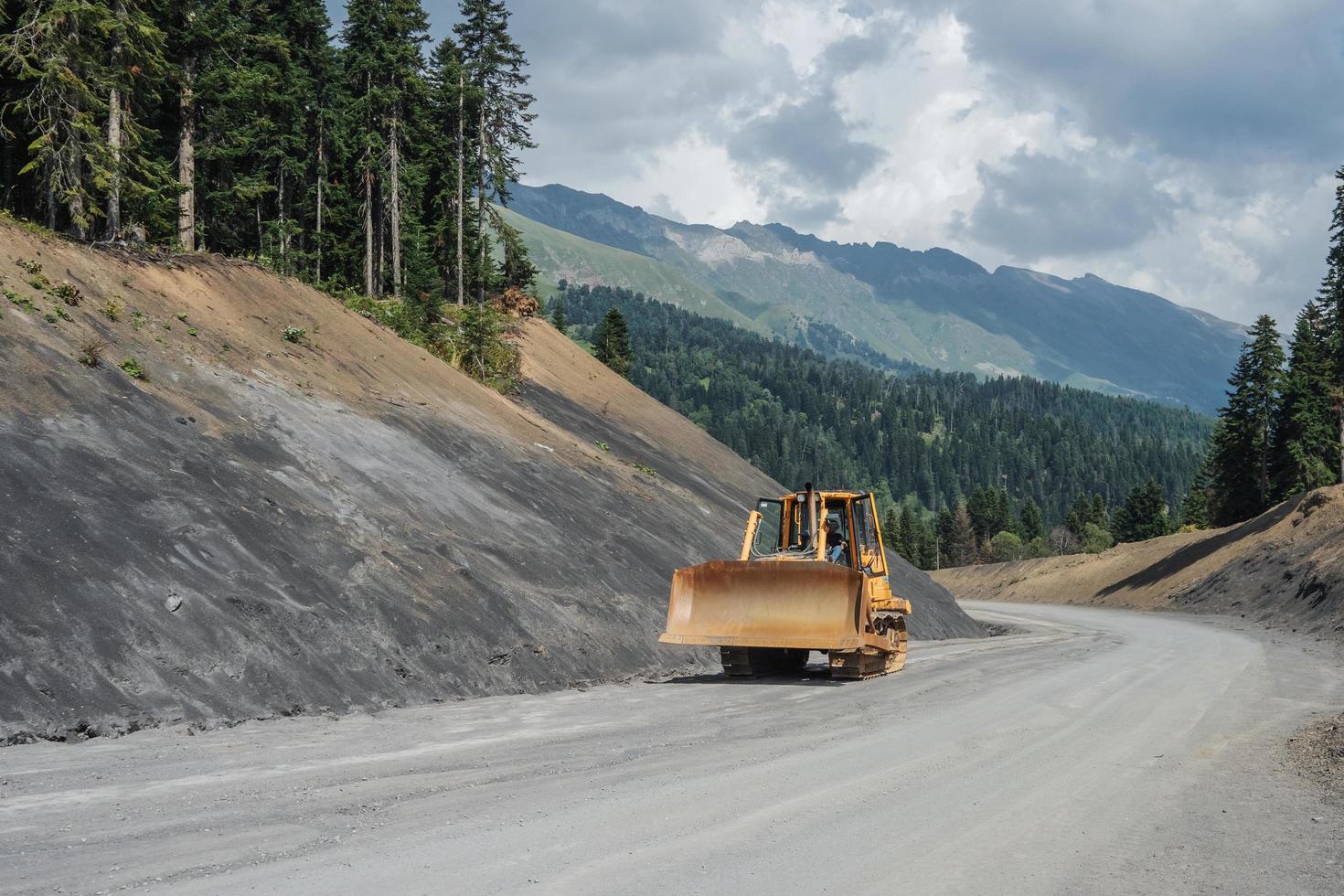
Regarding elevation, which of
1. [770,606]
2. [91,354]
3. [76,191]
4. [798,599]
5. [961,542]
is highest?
[76,191]

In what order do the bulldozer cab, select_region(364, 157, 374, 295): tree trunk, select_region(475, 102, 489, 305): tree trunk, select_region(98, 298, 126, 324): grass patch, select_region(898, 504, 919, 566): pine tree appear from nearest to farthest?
the bulldozer cab, select_region(98, 298, 126, 324): grass patch, select_region(364, 157, 374, 295): tree trunk, select_region(475, 102, 489, 305): tree trunk, select_region(898, 504, 919, 566): pine tree

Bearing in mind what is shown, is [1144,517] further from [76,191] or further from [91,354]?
[91,354]

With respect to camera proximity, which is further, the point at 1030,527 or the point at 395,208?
the point at 1030,527

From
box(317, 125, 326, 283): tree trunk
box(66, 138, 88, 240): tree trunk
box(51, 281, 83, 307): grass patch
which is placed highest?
box(317, 125, 326, 283): tree trunk

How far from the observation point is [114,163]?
2492 cm

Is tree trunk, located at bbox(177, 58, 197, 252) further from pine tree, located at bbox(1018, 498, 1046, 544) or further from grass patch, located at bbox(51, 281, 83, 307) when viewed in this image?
pine tree, located at bbox(1018, 498, 1046, 544)

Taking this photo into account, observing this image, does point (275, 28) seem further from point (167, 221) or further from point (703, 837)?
point (703, 837)

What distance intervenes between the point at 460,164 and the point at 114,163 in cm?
2726

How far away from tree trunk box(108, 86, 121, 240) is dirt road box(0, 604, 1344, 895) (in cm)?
1778

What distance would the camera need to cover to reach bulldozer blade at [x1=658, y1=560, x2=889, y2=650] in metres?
16.8

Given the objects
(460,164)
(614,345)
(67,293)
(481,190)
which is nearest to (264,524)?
(67,293)

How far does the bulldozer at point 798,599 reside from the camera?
16.8 metres

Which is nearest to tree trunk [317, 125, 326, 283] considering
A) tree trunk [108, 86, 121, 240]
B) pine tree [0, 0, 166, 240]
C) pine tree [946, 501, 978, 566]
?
pine tree [0, 0, 166, 240]

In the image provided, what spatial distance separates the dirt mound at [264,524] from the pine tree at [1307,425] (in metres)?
50.4
